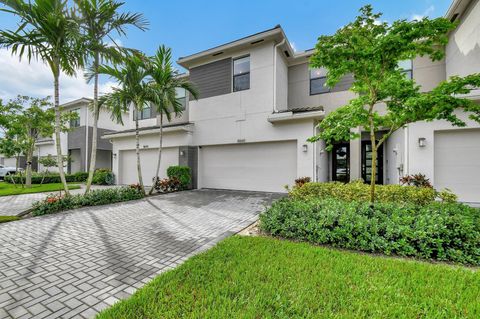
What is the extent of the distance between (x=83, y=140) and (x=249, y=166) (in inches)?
591

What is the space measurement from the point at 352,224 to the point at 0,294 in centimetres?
501

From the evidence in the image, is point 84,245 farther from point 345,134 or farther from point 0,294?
point 345,134

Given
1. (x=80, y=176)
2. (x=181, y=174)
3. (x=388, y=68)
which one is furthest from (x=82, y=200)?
(x=80, y=176)

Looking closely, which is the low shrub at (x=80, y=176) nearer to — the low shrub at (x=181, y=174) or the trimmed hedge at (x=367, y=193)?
the low shrub at (x=181, y=174)

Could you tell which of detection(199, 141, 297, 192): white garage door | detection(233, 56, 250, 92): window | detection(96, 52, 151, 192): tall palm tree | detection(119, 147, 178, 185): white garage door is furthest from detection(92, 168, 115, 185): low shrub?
detection(233, 56, 250, 92): window

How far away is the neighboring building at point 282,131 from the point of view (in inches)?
290

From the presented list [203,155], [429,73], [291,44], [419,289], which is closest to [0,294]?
[419,289]

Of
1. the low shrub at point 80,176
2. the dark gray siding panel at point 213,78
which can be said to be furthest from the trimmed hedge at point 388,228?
the low shrub at point 80,176

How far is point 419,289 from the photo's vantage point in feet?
7.95

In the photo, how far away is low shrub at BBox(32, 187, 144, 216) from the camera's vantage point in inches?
249

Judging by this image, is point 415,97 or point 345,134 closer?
point 415,97

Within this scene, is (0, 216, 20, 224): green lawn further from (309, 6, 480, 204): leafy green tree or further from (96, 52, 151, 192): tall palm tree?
(309, 6, 480, 204): leafy green tree

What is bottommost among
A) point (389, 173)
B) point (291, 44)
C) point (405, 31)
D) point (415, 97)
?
point (389, 173)

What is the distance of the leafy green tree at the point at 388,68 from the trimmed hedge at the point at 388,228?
1725 mm
